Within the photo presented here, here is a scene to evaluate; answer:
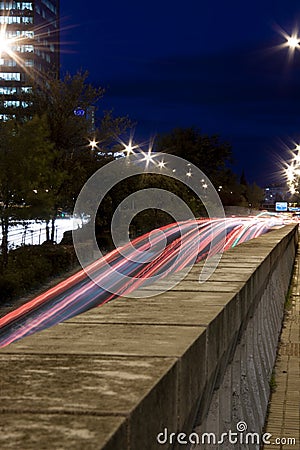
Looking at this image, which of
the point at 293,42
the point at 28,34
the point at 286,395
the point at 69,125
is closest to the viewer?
the point at 286,395

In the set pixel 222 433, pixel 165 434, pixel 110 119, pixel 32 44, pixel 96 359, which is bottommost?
pixel 222 433

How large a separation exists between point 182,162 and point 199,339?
86.2 meters

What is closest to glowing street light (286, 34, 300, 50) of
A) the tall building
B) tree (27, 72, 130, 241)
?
tree (27, 72, 130, 241)

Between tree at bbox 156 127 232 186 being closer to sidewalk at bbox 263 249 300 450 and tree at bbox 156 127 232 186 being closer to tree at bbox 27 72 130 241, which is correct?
tree at bbox 27 72 130 241

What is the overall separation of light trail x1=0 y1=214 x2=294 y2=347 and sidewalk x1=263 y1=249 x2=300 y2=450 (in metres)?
1.74

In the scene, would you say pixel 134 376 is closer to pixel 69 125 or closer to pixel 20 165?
pixel 20 165

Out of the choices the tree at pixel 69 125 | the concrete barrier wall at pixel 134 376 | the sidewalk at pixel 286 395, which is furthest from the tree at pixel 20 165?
the concrete barrier wall at pixel 134 376

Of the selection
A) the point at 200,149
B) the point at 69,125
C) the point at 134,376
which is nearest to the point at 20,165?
the point at 69,125

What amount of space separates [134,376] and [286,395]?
618cm

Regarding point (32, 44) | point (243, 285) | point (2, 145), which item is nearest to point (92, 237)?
point (2, 145)

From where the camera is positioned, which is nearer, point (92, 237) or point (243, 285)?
point (243, 285)

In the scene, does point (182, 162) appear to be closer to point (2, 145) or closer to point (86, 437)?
point (2, 145)

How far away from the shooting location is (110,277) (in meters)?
30.7

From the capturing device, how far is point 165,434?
3203 mm
